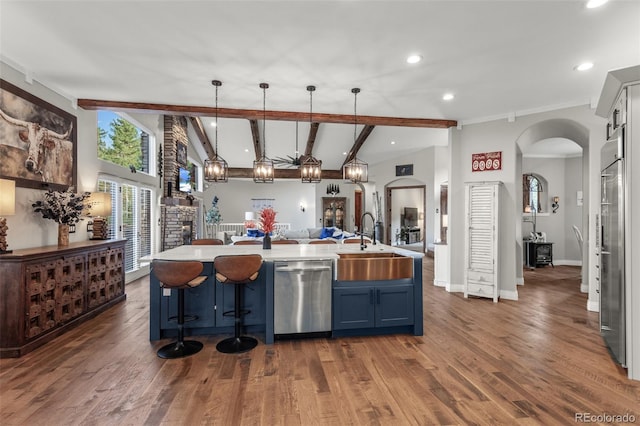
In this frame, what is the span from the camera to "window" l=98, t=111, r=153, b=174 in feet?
17.5

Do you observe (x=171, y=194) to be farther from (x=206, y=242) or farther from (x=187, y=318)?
(x=187, y=318)

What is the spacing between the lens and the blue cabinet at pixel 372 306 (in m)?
3.47

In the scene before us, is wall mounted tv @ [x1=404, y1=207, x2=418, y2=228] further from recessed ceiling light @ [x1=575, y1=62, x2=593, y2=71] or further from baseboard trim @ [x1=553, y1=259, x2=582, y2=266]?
recessed ceiling light @ [x1=575, y1=62, x2=593, y2=71]

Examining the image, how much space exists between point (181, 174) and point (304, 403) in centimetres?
716

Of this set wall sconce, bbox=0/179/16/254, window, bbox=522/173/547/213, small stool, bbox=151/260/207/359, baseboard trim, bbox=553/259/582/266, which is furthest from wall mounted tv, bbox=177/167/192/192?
baseboard trim, bbox=553/259/582/266

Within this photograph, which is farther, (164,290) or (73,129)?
(73,129)

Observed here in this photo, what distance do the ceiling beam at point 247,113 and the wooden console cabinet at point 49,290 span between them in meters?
1.95

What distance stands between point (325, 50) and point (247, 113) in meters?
2.12

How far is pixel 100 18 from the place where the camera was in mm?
2611

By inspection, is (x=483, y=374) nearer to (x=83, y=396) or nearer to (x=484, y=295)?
(x=484, y=295)

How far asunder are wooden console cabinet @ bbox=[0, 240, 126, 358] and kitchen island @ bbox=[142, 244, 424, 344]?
3.35 feet

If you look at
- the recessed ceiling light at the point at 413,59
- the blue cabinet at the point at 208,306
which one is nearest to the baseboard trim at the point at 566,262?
the recessed ceiling light at the point at 413,59

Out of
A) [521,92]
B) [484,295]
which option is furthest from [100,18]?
[484,295]

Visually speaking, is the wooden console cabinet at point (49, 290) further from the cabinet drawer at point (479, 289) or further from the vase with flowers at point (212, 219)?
the vase with flowers at point (212, 219)
